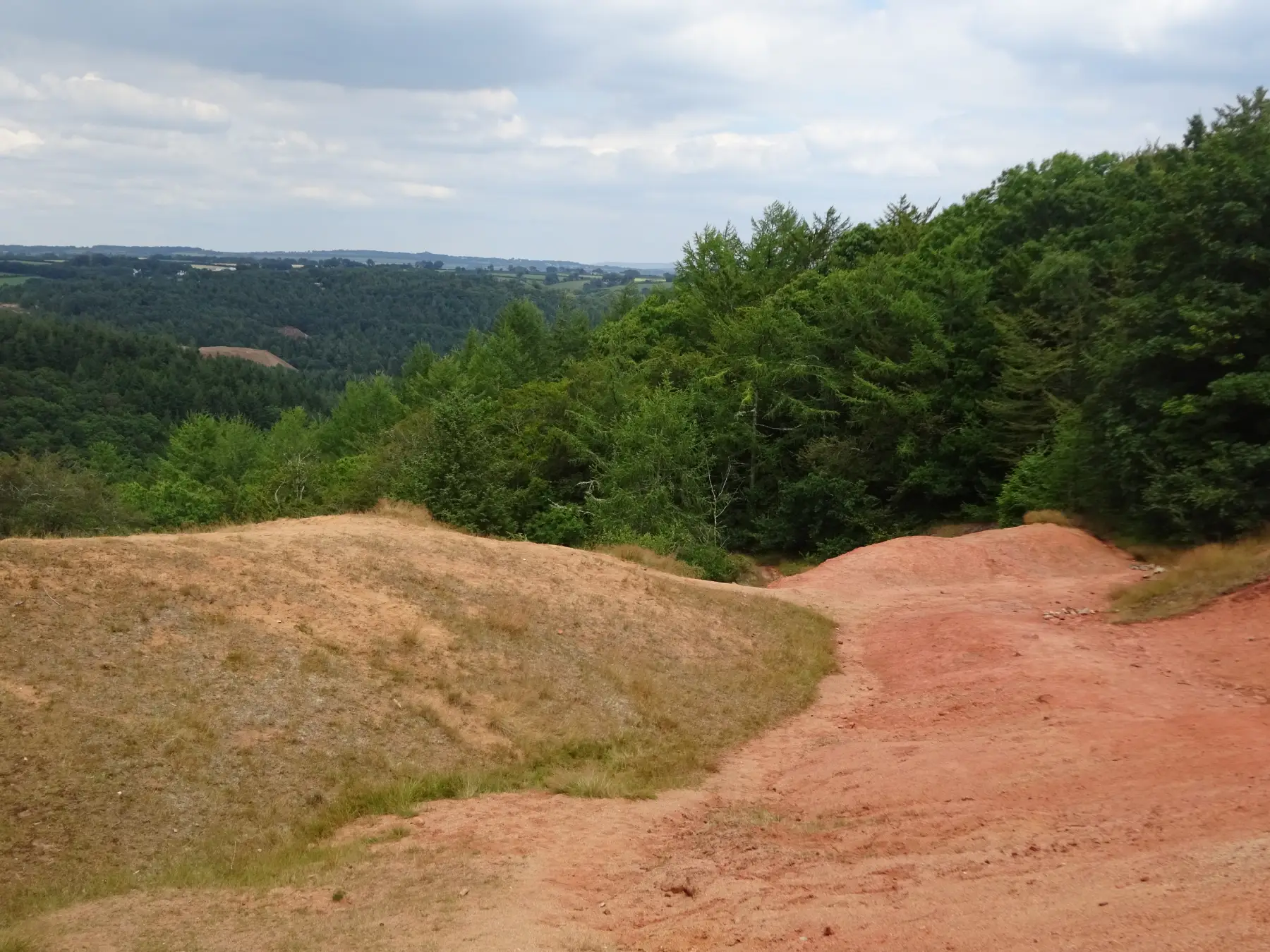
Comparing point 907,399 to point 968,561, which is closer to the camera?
point 968,561

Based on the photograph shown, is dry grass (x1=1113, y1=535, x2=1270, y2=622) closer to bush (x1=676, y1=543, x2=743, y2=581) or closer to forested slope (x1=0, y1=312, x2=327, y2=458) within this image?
bush (x1=676, y1=543, x2=743, y2=581)

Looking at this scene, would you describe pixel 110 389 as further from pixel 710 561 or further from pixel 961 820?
pixel 961 820

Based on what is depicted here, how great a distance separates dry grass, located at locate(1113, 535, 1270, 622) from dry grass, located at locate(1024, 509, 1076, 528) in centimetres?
828

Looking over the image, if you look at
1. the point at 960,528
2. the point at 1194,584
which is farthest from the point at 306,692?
the point at 960,528

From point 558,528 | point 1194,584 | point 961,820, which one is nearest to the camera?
point 961,820

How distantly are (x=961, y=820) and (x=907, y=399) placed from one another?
2959cm

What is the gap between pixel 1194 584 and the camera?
18.7m

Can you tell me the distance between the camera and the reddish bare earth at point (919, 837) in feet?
23.5

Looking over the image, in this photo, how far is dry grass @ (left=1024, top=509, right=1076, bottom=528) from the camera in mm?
29172

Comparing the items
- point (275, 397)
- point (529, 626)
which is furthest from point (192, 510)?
point (275, 397)

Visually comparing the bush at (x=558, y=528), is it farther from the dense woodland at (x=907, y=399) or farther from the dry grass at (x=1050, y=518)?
the dry grass at (x=1050, y=518)

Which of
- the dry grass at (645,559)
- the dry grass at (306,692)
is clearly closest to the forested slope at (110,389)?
the dry grass at (645,559)

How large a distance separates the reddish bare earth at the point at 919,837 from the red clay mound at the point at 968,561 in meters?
6.87

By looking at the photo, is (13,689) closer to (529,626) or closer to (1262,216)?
(529,626)
